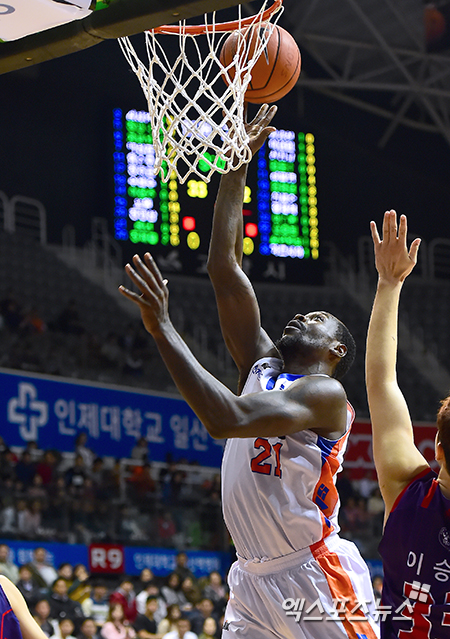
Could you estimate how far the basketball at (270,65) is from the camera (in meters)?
4.16

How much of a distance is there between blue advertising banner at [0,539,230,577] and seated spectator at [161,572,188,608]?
458 mm

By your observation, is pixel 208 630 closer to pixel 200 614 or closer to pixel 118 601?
pixel 200 614

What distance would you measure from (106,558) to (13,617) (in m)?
8.22

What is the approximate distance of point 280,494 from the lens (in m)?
3.22

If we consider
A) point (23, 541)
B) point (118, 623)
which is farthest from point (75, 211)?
point (118, 623)

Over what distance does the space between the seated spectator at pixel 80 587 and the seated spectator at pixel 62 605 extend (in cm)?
26

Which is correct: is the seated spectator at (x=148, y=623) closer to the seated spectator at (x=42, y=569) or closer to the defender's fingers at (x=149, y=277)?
the seated spectator at (x=42, y=569)

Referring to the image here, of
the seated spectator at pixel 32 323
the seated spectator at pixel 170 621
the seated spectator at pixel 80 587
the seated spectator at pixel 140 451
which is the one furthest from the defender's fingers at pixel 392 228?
the seated spectator at pixel 32 323

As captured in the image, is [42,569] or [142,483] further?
[142,483]

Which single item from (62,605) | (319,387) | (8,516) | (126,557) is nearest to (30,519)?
(8,516)

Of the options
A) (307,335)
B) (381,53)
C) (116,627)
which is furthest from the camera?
(381,53)

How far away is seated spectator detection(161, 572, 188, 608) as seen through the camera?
10109mm

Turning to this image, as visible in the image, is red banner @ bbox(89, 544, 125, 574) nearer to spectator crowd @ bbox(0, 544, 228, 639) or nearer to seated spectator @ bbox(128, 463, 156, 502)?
spectator crowd @ bbox(0, 544, 228, 639)

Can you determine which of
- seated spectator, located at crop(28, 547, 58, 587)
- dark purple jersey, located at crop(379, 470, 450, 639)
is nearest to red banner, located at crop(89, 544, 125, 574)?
seated spectator, located at crop(28, 547, 58, 587)
